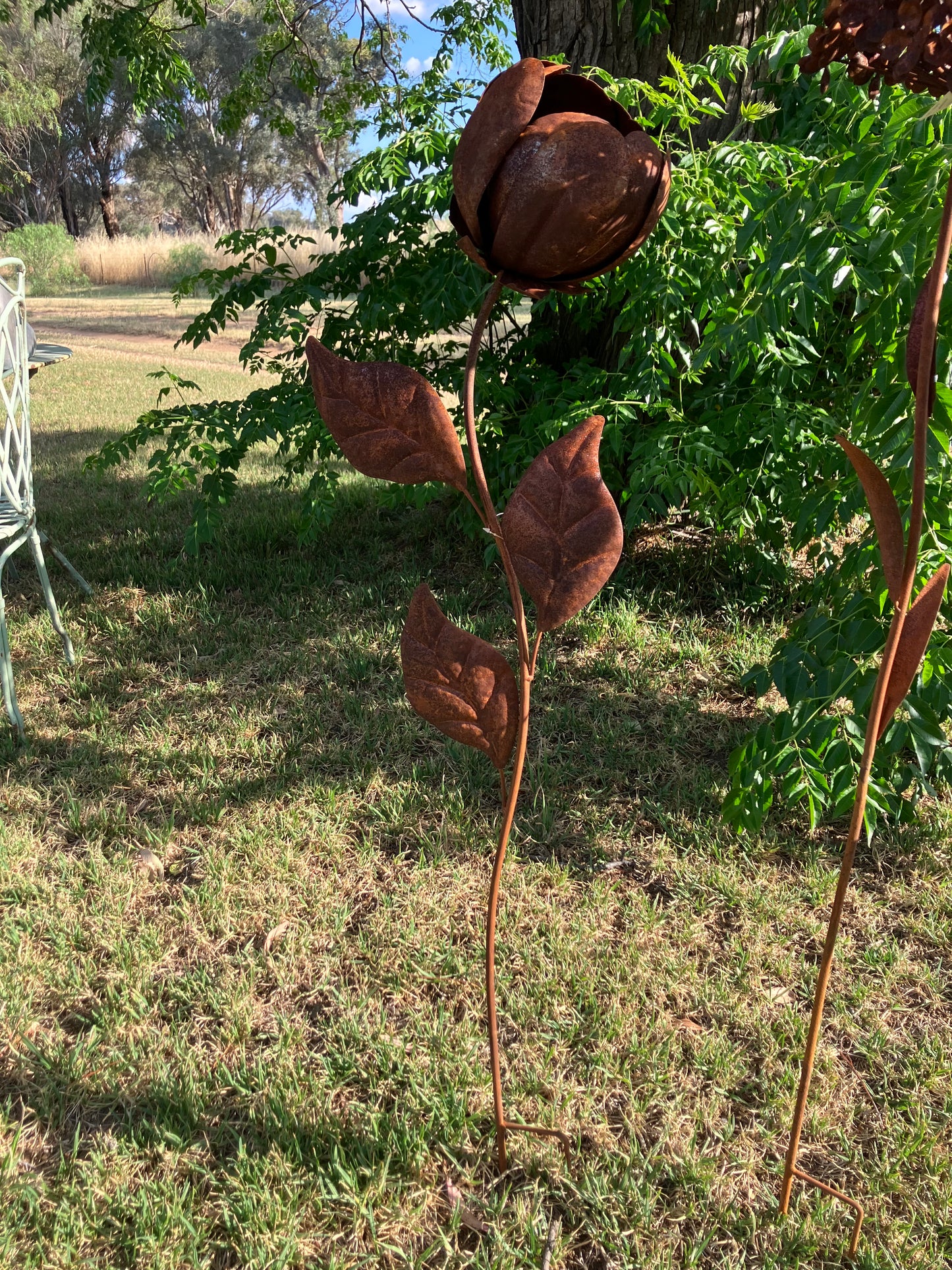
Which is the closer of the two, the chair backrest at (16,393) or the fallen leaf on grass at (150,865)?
the fallen leaf on grass at (150,865)

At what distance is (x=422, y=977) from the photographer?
196cm

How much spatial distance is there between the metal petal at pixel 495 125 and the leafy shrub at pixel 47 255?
2521 cm

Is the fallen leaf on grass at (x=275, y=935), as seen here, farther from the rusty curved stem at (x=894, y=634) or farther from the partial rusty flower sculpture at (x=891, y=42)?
the partial rusty flower sculpture at (x=891, y=42)

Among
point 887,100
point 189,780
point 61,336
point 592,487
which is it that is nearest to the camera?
point 592,487

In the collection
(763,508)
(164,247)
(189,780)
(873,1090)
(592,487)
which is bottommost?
(873,1090)

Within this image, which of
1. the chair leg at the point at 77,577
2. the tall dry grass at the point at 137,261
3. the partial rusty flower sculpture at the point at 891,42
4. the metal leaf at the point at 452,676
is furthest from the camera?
the tall dry grass at the point at 137,261

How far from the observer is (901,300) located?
1902 mm

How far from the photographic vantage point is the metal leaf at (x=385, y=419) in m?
1.14

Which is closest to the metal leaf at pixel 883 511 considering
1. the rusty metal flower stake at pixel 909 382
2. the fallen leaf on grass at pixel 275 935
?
the rusty metal flower stake at pixel 909 382

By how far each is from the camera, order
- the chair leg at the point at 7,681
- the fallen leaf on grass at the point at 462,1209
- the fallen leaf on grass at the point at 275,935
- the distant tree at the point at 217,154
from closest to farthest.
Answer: the fallen leaf on grass at the point at 462,1209 < the fallen leaf on grass at the point at 275,935 < the chair leg at the point at 7,681 < the distant tree at the point at 217,154

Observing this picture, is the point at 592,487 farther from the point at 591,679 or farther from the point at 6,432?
the point at 6,432

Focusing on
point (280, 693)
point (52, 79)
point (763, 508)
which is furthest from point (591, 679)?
point (52, 79)

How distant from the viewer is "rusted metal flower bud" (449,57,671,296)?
3.30ft

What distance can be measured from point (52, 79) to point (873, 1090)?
37.6 meters
